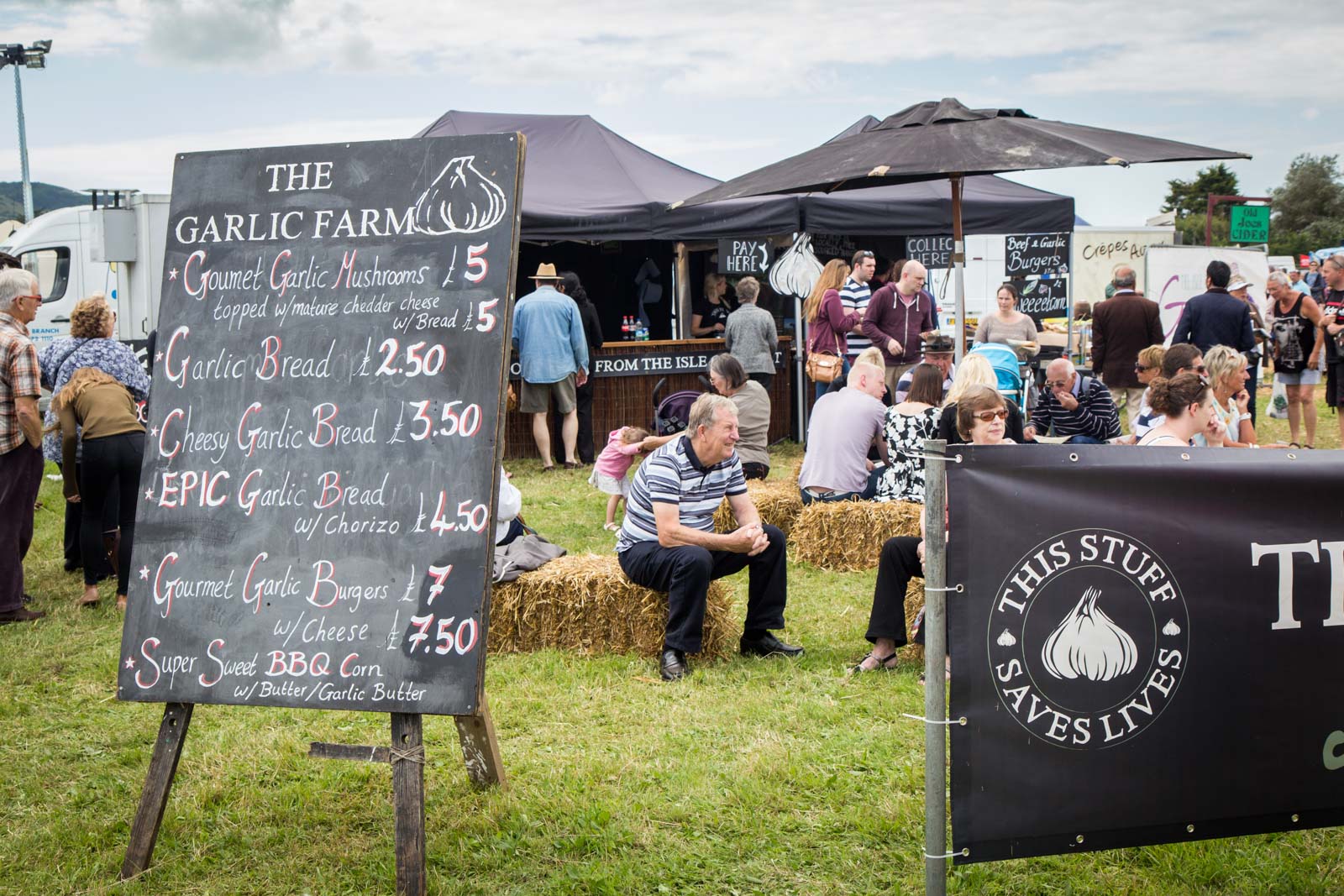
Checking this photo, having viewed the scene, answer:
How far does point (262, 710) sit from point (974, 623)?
3146 millimetres

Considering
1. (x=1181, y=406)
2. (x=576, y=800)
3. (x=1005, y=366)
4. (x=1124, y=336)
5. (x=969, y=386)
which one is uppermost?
(x=1124, y=336)

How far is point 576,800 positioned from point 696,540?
1.60 meters

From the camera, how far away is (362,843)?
3471 mm

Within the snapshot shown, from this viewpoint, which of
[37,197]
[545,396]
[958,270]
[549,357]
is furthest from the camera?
[37,197]

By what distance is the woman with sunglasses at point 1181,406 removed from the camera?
15.0ft

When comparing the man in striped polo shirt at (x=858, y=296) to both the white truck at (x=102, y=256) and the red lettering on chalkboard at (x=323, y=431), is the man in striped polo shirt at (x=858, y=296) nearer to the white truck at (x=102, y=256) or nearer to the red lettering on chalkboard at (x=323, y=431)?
the red lettering on chalkboard at (x=323, y=431)

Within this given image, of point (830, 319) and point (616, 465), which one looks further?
point (830, 319)

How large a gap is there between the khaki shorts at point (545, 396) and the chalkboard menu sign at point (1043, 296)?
18.5ft

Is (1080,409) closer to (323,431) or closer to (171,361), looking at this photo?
(323,431)

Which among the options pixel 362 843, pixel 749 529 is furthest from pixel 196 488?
pixel 749 529

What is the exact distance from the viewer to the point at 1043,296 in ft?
43.9

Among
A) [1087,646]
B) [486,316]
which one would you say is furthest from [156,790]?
[1087,646]

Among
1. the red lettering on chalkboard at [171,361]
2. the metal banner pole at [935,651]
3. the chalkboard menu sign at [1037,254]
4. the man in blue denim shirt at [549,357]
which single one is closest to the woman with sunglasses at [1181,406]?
the metal banner pole at [935,651]

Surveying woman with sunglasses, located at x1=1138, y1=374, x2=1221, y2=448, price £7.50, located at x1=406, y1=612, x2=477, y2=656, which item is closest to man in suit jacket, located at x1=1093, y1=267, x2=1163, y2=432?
woman with sunglasses, located at x1=1138, y1=374, x2=1221, y2=448
